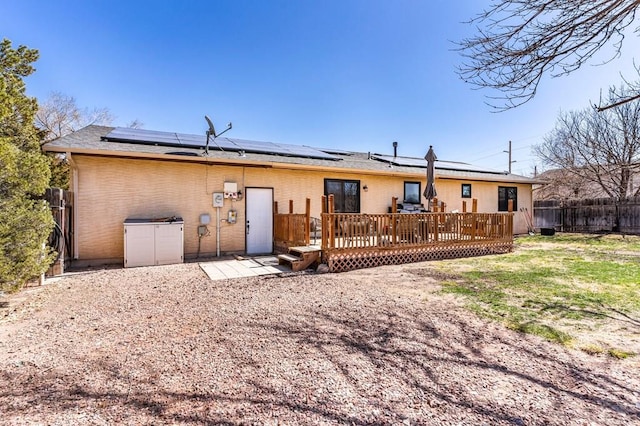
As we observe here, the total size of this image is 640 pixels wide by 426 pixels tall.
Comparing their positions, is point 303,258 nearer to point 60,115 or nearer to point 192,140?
point 192,140

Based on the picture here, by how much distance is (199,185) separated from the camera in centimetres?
829

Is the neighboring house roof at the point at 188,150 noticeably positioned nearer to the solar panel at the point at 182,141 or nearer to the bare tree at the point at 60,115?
the solar panel at the point at 182,141

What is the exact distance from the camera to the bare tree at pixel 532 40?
291 centimetres

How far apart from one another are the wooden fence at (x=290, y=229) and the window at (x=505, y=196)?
34.6ft

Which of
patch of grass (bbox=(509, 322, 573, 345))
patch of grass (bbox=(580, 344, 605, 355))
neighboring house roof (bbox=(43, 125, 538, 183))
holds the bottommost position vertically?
patch of grass (bbox=(580, 344, 605, 355))

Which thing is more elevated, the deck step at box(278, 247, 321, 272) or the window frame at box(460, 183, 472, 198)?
the window frame at box(460, 183, 472, 198)

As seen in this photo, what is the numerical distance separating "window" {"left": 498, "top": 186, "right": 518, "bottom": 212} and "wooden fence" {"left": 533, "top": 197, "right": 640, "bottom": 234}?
4739 millimetres

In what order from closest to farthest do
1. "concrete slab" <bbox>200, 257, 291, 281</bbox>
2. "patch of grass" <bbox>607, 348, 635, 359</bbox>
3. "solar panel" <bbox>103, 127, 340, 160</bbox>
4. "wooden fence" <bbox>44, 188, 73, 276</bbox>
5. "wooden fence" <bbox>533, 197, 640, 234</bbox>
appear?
"patch of grass" <bbox>607, 348, 635, 359</bbox> → "wooden fence" <bbox>44, 188, 73, 276</bbox> → "concrete slab" <bbox>200, 257, 291, 281</bbox> → "solar panel" <bbox>103, 127, 340, 160</bbox> → "wooden fence" <bbox>533, 197, 640, 234</bbox>

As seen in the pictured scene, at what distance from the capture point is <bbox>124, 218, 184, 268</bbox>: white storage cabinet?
275 inches

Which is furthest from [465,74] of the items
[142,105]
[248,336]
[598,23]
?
[142,105]

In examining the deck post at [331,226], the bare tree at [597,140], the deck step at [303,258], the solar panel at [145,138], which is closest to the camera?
the deck post at [331,226]

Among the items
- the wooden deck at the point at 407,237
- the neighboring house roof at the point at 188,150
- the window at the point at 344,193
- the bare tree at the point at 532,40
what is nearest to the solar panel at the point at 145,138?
the neighboring house roof at the point at 188,150

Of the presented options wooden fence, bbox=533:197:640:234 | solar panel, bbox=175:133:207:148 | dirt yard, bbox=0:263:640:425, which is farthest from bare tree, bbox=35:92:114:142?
wooden fence, bbox=533:197:640:234

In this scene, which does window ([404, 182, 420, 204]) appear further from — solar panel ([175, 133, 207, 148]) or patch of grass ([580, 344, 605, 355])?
patch of grass ([580, 344, 605, 355])
